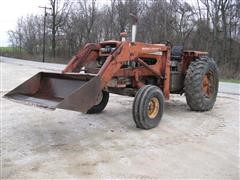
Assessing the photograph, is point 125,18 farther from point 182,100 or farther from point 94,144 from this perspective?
point 94,144

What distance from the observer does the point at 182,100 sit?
1031cm

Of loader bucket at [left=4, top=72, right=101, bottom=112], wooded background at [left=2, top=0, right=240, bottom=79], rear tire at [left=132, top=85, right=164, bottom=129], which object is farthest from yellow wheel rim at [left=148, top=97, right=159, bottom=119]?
wooded background at [left=2, top=0, right=240, bottom=79]

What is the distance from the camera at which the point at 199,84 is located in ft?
26.8

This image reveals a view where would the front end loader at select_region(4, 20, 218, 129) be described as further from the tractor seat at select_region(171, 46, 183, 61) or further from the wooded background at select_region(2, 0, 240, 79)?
the wooded background at select_region(2, 0, 240, 79)

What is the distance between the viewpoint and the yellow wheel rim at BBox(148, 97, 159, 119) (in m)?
6.97

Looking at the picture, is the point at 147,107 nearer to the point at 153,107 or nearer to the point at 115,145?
the point at 153,107

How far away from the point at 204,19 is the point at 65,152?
2840 cm

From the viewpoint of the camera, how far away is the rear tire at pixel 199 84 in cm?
814

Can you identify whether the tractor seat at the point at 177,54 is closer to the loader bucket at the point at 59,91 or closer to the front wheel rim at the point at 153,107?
the front wheel rim at the point at 153,107

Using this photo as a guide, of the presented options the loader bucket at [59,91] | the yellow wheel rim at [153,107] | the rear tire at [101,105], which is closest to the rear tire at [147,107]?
the yellow wheel rim at [153,107]

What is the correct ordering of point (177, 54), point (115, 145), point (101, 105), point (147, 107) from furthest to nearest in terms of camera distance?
point (177, 54)
point (101, 105)
point (147, 107)
point (115, 145)

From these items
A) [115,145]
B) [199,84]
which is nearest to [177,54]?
[199,84]

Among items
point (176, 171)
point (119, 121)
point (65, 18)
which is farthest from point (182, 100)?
point (65, 18)

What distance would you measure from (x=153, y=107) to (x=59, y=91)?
1.74 m
